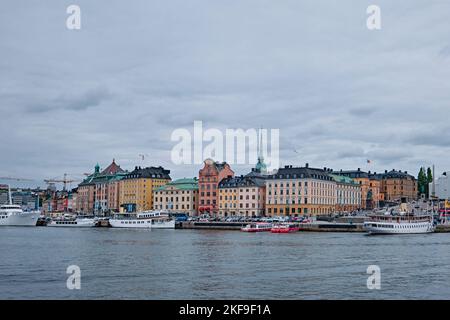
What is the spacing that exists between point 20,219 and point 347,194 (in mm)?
56814

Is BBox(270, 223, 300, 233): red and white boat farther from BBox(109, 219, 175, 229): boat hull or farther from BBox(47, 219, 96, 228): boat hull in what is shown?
BBox(47, 219, 96, 228): boat hull

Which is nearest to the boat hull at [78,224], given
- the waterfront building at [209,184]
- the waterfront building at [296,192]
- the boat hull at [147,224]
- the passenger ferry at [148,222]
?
the passenger ferry at [148,222]

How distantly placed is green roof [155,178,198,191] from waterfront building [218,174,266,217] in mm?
7849

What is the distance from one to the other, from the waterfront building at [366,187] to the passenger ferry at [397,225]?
54679 millimetres

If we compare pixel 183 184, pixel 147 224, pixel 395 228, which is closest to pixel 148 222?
pixel 147 224

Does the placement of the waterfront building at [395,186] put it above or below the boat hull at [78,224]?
A: above

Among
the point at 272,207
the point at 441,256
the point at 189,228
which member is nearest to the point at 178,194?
the point at 272,207

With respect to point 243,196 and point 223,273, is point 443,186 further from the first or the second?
point 223,273

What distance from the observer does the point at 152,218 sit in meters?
87.1

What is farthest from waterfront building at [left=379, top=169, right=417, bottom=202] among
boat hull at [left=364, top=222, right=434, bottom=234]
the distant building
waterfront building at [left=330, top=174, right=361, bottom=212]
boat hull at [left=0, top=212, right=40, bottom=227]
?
boat hull at [left=0, top=212, right=40, bottom=227]

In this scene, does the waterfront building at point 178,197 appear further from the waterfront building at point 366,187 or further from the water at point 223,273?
the water at point 223,273

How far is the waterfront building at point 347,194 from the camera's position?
11092cm
